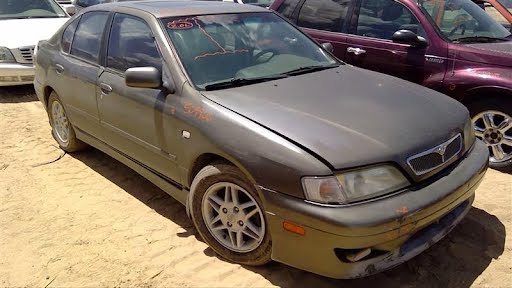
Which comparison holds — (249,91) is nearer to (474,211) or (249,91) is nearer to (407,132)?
(407,132)

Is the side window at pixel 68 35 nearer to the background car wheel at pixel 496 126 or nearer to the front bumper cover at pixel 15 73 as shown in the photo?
the front bumper cover at pixel 15 73

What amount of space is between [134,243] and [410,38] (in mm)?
3352

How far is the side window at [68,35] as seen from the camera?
4555 millimetres

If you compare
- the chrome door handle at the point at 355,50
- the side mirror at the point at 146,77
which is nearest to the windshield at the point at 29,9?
the chrome door handle at the point at 355,50

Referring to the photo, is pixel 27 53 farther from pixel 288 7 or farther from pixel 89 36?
pixel 288 7

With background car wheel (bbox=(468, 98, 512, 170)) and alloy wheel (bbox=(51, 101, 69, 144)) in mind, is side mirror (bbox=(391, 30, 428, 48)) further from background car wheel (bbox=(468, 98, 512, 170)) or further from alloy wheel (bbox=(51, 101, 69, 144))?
alloy wheel (bbox=(51, 101, 69, 144))

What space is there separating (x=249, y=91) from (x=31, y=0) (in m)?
6.85

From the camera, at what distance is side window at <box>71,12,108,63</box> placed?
4070mm

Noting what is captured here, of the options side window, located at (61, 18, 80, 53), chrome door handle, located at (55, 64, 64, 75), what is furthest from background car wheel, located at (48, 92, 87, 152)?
side window, located at (61, 18, 80, 53)

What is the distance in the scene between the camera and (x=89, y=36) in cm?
425

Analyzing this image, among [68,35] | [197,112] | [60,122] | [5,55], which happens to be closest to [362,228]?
[197,112]

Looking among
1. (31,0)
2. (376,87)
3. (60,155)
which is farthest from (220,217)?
(31,0)

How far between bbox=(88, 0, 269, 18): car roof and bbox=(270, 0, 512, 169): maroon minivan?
1.56 meters

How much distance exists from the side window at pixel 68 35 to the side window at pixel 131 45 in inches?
34.4
